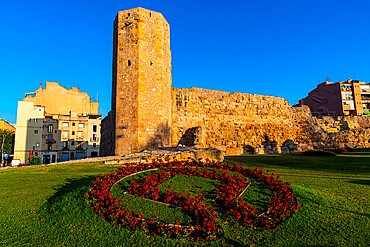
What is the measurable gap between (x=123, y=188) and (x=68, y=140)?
53.3 metres

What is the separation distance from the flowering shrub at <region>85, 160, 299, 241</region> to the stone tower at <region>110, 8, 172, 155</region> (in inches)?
313

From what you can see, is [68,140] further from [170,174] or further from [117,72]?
[170,174]

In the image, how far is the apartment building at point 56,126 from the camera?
4969cm

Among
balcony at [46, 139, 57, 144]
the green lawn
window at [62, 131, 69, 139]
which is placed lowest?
the green lawn

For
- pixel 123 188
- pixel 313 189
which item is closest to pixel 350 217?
pixel 313 189

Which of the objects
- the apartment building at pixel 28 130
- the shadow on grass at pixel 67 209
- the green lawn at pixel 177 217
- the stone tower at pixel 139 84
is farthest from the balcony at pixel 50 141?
→ the shadow on grass at pixel 67 209

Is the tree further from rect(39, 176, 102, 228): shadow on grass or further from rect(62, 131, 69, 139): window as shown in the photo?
rect(39, 176, 102, 228): shadow on grass

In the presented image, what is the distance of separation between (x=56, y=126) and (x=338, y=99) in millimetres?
69149

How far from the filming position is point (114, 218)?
15.1 ft

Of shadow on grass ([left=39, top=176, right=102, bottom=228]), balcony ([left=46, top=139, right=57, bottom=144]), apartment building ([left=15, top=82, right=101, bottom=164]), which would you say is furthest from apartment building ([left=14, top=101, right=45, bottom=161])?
shadow on grass ([left=39, top=176, right=102, bottom=228])

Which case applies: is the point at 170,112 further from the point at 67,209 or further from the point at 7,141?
the point at 7,141

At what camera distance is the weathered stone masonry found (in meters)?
15.4

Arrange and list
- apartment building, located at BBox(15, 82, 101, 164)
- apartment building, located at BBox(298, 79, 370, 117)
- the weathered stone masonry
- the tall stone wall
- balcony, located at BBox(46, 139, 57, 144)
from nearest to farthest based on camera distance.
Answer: the weathered stone masonry
the tall stone wall
apartment building, located at BBox(15, 82, 101, 164)
balcony, located at BBox(46, 139, 57, 144)
apartment building, located at BBox(298, 79, 370, 117)

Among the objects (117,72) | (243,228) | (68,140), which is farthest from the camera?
(68,140)
